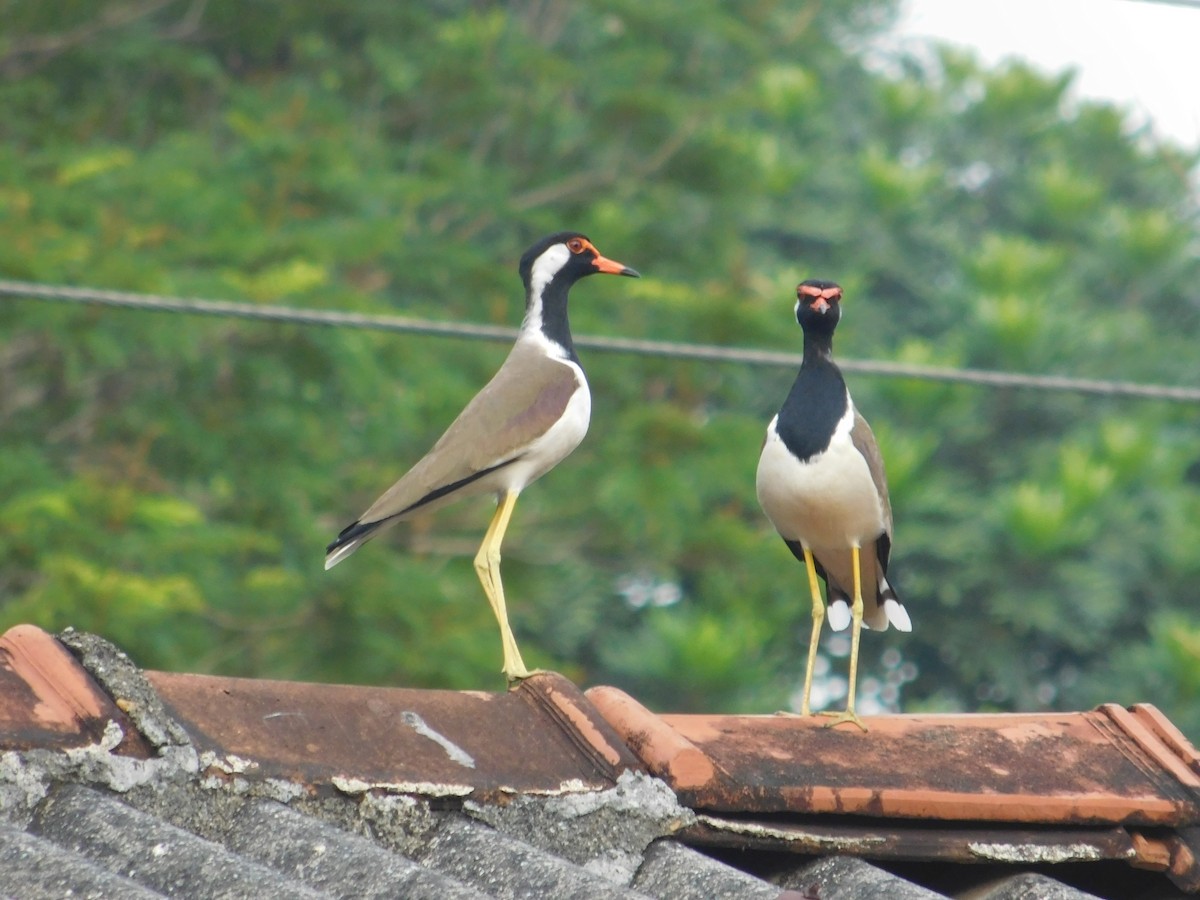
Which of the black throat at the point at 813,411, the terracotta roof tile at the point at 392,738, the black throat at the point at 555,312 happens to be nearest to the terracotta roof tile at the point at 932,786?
the terracotta roof tile at the point at 392,738

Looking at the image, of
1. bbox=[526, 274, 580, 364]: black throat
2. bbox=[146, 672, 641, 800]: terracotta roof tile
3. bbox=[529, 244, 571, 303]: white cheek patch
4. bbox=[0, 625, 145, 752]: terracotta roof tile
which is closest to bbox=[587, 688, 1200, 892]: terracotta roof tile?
bbox=[146, 672, 641, 800]: terracotta roof tile

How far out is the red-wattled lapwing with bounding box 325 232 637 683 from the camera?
177 inches

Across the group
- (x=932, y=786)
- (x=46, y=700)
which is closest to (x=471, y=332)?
(x=932, y=786)

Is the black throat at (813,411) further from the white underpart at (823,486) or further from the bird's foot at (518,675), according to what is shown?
the bird's foot at (518,675)

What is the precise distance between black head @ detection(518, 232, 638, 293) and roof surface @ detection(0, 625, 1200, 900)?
1565 millimetres

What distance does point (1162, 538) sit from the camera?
1577 cm

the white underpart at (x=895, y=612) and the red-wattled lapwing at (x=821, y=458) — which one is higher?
the red-wattled lapwing at (x=821, y=458)

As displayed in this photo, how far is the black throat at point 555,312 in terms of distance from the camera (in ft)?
16.5

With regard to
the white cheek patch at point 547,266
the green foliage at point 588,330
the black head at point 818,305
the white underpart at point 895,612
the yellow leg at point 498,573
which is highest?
the black head at point 818,305

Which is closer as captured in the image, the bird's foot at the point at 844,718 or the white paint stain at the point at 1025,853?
the white paint stain at the point at 1025,853

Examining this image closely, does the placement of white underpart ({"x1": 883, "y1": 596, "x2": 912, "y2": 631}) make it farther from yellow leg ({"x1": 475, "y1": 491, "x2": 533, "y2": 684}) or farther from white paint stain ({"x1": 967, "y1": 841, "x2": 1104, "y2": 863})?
white paint stain ({"x1": 967, "y1": 841, "x2": 1104, "y2": 863})

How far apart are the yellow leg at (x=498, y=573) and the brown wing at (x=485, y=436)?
5.3 inches

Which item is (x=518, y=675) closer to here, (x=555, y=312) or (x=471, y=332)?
(x=555, y=312)

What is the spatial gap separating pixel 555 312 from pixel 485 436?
565mm
